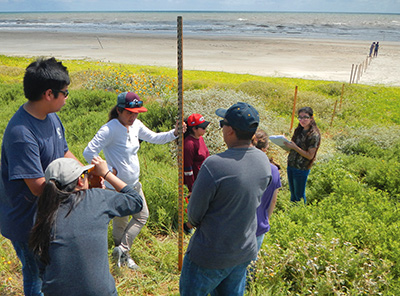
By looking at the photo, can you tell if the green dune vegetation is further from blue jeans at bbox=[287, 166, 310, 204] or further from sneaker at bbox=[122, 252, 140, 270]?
blue jeans at bbox=[287, 166, 310, 204]

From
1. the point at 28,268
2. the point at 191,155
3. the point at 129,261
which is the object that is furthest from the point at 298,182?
the point at 28,268

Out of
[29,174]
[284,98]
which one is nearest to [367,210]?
[29,174]

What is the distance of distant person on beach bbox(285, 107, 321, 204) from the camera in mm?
4658

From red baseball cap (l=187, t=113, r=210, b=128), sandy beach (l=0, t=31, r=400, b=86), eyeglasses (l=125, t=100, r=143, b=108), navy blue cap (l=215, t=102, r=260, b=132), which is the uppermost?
navy blue cap (l=215, t=102, r=260, b=132)

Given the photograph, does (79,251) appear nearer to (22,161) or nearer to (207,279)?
(22,161)

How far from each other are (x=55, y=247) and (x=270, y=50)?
38083mm

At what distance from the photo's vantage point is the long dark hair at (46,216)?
1.72m

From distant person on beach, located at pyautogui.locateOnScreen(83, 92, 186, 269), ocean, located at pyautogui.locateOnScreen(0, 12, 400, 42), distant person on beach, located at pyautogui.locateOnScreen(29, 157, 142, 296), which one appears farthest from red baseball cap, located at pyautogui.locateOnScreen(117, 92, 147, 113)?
ocean, located at pyautogui.locateOnScreen(0, 12, 400, 42)

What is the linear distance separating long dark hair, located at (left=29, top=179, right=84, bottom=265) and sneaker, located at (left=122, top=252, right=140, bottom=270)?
1656 millimetres

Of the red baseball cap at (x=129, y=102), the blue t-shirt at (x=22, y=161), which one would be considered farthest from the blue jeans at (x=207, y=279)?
the red baseball cap at (x=129, y=102)

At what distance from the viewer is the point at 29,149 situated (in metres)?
2.10

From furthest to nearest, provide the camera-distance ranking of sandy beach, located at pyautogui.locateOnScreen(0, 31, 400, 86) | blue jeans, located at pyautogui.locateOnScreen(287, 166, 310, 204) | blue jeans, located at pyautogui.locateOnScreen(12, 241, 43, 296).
A: sandy beach, located at pyautogui.locateOnScreen(0, 31, 400, 86)
blue jeans, located at pyautogui.locateOnScreen(287, 166, 310, 204)
blue jeans, located at pyautogui.locateOnScreen(12, 241, 43, 296)

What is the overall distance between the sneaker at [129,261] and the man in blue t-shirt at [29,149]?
1.03 metres

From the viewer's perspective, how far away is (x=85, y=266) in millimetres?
1767
